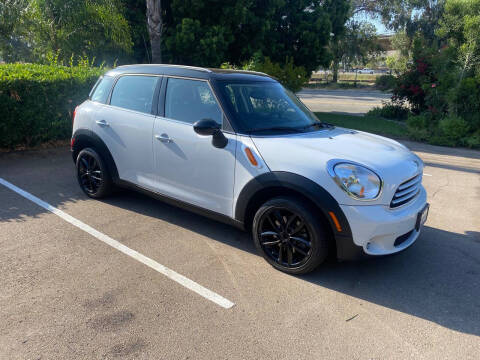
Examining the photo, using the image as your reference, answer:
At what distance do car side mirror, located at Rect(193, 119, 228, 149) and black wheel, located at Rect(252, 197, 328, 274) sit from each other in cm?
73

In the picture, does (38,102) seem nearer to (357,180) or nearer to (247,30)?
(357,180)

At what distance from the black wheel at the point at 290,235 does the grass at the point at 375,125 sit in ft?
31.1

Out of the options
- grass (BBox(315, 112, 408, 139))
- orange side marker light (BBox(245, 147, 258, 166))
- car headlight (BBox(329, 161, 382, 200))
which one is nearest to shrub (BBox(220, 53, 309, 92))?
grass (BBox(315, 112, 408, 139))

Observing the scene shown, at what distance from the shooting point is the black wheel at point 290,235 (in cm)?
331

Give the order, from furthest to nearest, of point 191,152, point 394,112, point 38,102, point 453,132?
1. point 394,112
2. point 453,132
3. point 38,102
4. point 191,152

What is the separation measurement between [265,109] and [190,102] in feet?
2.62

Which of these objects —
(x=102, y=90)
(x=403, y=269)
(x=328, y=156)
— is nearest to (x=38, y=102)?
(x=102, y=90)

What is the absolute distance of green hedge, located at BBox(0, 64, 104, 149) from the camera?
748cm

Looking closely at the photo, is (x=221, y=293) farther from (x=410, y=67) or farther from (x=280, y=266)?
(x=410, y=67)

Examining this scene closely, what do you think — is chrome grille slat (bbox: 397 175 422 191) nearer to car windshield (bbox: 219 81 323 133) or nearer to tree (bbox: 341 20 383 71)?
car windshield (bbox: 219 81 323 133)

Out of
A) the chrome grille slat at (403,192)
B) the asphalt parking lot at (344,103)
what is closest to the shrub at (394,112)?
the asphalt parking lot at (344,103)

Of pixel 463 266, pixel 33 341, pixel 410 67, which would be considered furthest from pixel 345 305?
pixel 410 67

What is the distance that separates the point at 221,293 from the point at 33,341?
4.57 feet

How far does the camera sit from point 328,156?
3377mm
